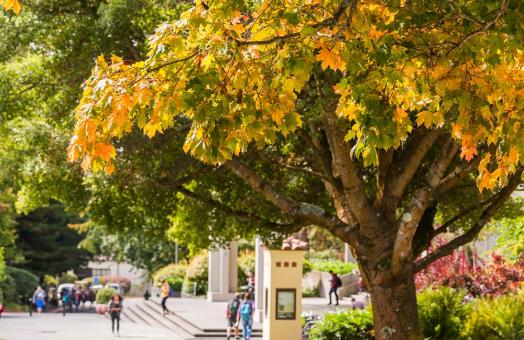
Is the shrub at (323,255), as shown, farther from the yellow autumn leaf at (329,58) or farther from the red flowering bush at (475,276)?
the yellow autumn leaf at (329,58)

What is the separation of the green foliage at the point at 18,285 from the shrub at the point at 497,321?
1522 inches

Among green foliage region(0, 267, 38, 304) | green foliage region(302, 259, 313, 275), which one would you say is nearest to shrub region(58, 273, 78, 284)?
green foliage region(0, 267, 38, 304)

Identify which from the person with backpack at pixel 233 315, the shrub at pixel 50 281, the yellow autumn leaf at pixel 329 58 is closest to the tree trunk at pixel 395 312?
the yellow autumn leaf at pixel 329 58

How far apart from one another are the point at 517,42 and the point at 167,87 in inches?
118

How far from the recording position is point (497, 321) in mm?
18141

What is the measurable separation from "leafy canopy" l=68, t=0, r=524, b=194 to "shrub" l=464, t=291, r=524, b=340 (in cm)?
1005

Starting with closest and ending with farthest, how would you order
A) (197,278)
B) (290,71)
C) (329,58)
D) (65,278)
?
(290,71) → (329,58) → (197,278) → (65,278)

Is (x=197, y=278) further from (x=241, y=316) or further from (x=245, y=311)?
(x=245, y=311)

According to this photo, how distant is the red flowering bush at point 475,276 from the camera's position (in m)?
26.6

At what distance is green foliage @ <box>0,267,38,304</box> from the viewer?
173ft

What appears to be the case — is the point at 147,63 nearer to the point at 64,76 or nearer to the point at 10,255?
the point at 64,76

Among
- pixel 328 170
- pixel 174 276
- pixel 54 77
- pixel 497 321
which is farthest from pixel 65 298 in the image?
pixel 328 170

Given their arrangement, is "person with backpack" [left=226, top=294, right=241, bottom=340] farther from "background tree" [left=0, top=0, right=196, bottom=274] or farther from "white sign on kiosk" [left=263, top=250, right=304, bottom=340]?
"background tree" [left=0, top=0, right=196, bottom=274]

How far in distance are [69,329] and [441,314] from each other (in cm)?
1931
